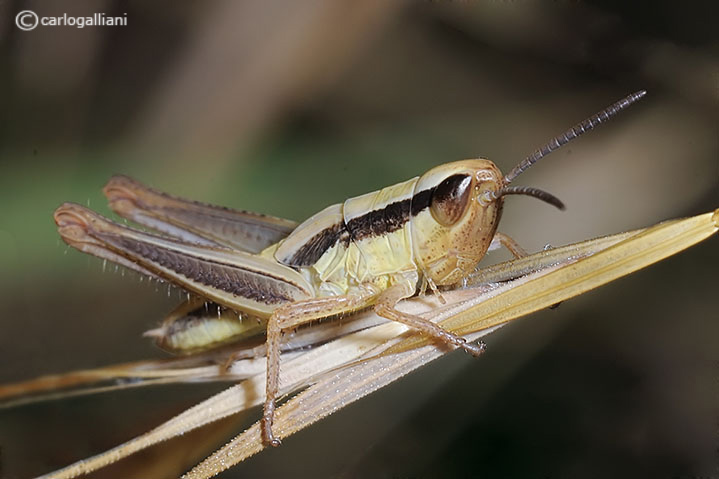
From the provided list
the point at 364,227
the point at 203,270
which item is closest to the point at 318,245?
the point at 364,227

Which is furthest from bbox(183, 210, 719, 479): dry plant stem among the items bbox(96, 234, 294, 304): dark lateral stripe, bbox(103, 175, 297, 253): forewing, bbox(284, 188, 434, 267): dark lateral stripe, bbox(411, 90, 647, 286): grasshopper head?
bbox(103, 175, 297, 253): forewing

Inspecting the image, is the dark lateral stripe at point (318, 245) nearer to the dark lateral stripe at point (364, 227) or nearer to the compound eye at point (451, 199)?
the dark lateral stripe at point (364, 227)

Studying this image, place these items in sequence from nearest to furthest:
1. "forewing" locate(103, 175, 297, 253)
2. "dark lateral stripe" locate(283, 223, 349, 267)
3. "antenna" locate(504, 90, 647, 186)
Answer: "antenna" locate(504, 90, 647, 186), "dark lateral stripe" locate(283, 223, 349, 267), "forewing" locate(103, 175, 297, 253)

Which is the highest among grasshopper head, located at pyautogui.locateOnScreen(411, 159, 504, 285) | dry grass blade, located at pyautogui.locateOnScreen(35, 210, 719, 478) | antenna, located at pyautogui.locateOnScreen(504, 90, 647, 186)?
antenna, located at pyautogui.locateOnScreen(504, 90, 647, 186)

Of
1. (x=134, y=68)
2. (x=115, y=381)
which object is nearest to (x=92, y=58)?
(x=134, y=68)

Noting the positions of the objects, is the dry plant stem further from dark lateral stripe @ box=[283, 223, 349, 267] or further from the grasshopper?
dark lateral stripe @ box=[283, 223, 349, 267]

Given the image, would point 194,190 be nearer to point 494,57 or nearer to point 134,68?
point 134,68
